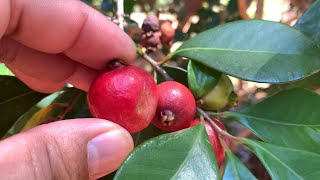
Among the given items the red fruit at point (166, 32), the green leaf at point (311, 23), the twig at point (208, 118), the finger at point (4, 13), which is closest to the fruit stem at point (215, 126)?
the twig at point (208, 118)

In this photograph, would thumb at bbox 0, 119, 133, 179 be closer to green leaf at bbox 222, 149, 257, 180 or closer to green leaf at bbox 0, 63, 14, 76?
green leaf at bbox 222, 149, 257, 180

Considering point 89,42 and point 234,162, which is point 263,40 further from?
point 89,42

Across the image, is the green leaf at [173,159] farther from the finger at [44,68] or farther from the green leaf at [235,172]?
the finger at [44,68]

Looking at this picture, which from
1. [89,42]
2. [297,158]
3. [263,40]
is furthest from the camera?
[89,42]

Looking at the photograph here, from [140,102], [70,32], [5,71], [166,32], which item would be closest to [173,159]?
[140,102]

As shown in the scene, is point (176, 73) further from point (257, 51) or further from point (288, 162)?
point (288, 162)

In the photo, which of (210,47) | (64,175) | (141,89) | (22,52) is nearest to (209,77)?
(210,47)
